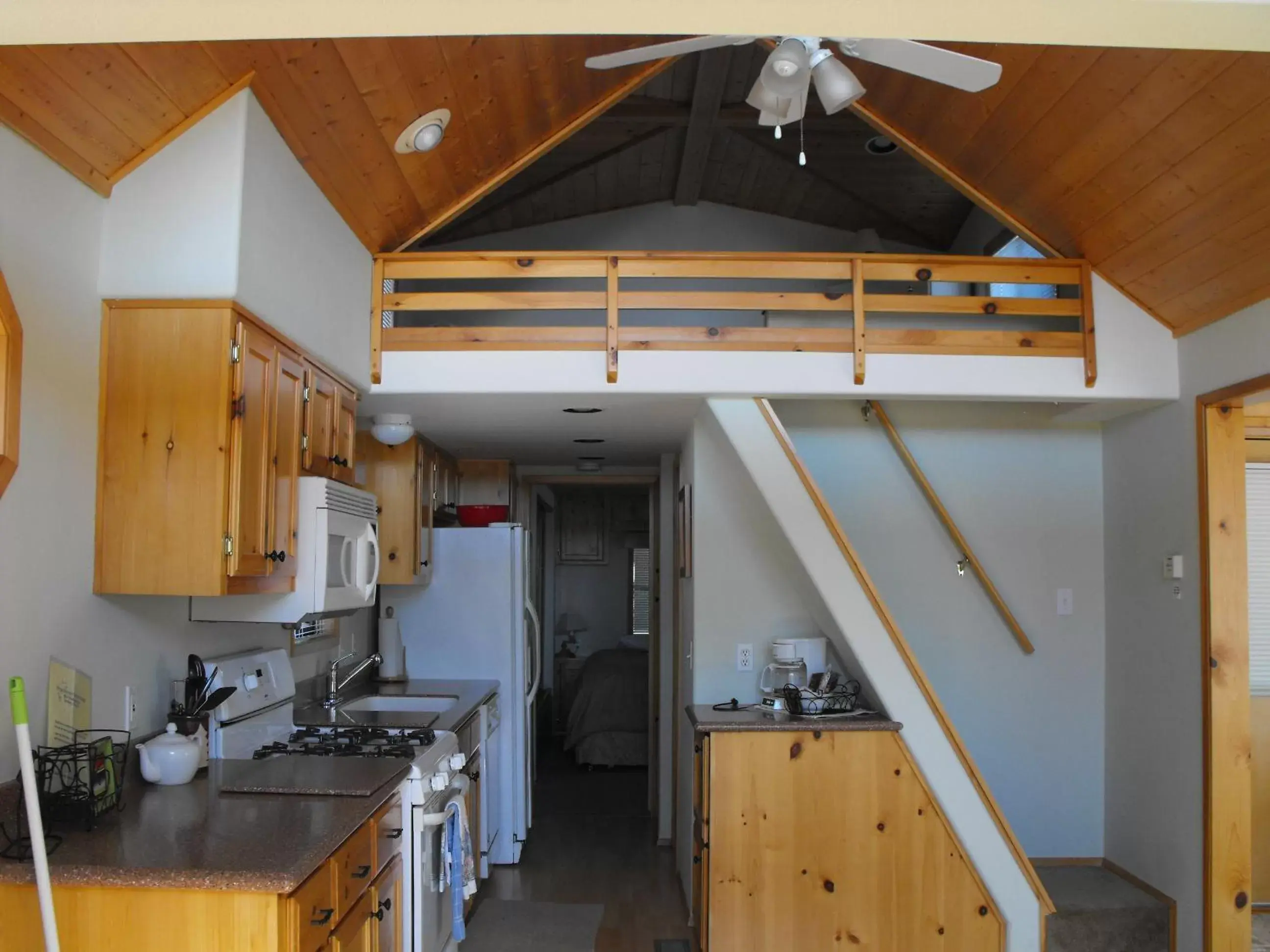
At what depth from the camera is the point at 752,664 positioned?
175 inches

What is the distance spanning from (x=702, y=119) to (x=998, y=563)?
2.55 meters

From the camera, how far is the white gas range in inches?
122

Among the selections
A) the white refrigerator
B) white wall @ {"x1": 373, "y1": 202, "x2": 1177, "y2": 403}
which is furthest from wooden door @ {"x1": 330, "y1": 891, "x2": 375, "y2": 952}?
the white refrigerator

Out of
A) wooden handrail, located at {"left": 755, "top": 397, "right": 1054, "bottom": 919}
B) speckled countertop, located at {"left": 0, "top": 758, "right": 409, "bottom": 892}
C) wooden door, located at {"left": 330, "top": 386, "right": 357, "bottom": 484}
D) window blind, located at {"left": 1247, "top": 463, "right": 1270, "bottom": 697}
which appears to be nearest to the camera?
speckled countertop, located at {"left": 0, "top": 758, "right": 409, "bottom": 892}

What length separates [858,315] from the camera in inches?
154

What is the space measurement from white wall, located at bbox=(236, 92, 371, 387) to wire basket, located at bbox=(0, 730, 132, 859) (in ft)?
3.85

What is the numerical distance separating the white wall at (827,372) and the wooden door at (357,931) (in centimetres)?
191

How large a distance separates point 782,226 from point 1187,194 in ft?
10.6

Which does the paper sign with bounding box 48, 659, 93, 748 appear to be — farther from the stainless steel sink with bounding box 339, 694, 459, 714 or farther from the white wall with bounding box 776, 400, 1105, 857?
the white wall with bounding box 776, 400, 1105, 857

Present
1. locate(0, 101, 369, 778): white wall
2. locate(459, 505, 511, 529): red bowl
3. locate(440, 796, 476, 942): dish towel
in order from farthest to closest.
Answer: locate(459, 505, 511, 529): red bowl
locate(440, 796, 476, 942): dish towel
locate(0, 101, 369, 778): white wall

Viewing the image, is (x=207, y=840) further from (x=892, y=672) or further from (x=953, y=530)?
(x=953, y=530)

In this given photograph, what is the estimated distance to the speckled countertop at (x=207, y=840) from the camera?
6.75ft

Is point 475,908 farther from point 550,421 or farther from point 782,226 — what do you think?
point 782,226

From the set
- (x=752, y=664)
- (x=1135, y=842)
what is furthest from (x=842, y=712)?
(x=1135, y=842)
